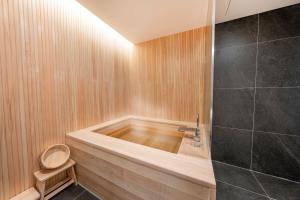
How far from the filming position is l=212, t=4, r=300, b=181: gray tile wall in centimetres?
150

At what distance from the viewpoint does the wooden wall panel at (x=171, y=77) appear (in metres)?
2.15

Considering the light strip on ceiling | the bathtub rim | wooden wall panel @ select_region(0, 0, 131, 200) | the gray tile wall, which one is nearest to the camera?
the bathtub rim

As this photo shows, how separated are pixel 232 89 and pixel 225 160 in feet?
3.80

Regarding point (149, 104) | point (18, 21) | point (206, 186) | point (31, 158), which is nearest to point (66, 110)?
point (31, 158)

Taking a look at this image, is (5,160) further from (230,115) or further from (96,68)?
(230,115)

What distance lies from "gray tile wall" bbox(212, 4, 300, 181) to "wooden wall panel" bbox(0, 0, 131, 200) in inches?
83.6

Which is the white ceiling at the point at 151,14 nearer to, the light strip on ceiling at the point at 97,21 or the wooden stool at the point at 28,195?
the light strip on ceiling at the point at 97,21

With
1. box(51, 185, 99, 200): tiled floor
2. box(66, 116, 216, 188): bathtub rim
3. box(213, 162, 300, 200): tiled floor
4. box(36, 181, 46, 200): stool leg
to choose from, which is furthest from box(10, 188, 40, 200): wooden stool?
box(213, 162, 300, 200): tiled floor

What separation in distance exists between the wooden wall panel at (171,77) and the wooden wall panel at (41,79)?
0.93m

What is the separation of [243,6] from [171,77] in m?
1.39

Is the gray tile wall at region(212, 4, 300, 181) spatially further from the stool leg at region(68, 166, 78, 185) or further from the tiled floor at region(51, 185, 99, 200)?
the stool leg at region(68, 166, 78, 185)

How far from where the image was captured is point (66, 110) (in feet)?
5.33

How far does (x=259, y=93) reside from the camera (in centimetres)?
166

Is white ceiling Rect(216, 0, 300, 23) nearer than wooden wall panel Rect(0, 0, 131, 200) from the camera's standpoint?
No
